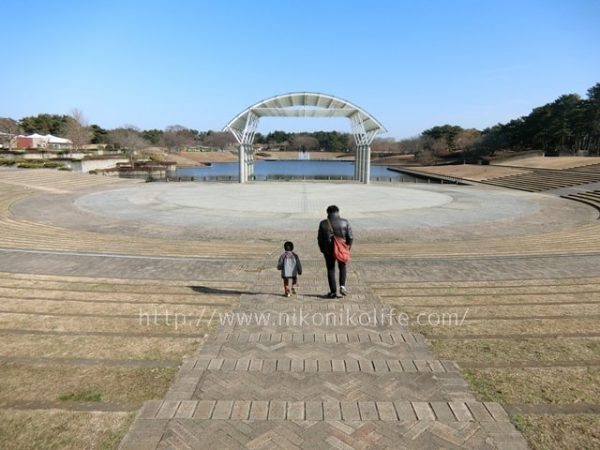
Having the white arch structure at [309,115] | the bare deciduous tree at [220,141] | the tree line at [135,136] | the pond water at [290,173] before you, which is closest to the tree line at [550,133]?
the pond water at [290,173]

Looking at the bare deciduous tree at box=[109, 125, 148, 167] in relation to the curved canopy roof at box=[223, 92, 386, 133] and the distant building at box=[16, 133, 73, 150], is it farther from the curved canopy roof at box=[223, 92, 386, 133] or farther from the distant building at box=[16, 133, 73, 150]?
the curved canopy roof at box=[223, 92, 386, 133]

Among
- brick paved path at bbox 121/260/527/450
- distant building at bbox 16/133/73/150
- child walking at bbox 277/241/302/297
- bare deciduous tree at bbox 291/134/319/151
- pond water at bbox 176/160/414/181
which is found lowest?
brick paved path at bbox 121/260/527/450

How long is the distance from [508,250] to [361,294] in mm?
7454

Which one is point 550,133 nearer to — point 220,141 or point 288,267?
point 288,267

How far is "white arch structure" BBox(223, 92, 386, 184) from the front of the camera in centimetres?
4075

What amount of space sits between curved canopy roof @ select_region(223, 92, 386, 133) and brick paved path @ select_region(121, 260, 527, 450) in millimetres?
37454

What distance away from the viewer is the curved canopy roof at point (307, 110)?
133 ft

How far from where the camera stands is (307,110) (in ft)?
135

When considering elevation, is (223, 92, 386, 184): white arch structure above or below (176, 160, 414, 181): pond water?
above

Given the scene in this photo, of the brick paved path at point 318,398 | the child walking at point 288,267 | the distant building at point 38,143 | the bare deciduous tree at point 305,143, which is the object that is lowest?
the brick paved path at point 318,398

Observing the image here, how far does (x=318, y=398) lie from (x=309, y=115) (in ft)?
134

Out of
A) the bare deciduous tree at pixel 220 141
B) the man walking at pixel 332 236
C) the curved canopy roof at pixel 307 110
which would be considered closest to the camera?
the man walking at pixel 332 236

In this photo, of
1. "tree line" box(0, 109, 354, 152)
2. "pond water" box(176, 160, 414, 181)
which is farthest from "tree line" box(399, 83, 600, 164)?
"tree line" box(0, 109, 354, 152)

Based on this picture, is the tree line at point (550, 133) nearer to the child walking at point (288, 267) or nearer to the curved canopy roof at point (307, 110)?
the curved canopy roof at point (307, 110)
